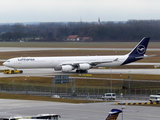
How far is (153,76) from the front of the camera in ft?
289

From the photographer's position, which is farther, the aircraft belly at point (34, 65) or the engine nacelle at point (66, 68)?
the aircraft belly at point (34, 65)

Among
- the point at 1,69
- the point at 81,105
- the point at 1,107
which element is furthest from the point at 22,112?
the point at 1,69

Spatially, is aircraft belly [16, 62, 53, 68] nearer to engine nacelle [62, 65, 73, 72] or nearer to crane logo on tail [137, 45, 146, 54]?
engine nacelle [62, 65, 73, 72]

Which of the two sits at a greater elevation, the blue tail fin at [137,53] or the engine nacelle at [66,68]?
the blue tail fin at [137,53]

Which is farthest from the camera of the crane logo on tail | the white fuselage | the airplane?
the crane logo on tail

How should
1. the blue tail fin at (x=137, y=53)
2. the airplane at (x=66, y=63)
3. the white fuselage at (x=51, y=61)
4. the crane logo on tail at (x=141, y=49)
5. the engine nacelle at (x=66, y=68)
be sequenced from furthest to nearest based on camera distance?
the crane logo on tail at (x=141, y=49) → the blue tail fin at (x=137, y=53) → the white fuselage at (x=51, y=61) → the airplane at (x=66, y=63) → the engine nacelle at (x=66, y=68)

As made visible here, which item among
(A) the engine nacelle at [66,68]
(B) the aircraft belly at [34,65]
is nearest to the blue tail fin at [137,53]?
(A) the engine nacelle at [66,68]

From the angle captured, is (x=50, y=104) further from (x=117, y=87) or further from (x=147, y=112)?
(x=117, y=87)

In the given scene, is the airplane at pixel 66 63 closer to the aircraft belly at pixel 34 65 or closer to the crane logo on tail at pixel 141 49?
the aircraft belly at pixel 34 65

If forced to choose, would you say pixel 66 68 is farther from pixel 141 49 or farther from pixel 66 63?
pixel 141 49

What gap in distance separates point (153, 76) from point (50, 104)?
1466 inches

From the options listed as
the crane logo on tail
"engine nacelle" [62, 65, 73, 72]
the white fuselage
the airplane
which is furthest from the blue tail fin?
"engine nacelle" [62, 65, 73, 72]

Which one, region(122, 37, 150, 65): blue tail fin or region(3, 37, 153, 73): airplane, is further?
region(122, 37, 150, 65): blue tail fin

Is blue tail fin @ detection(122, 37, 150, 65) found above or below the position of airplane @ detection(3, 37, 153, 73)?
above
